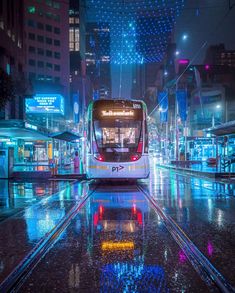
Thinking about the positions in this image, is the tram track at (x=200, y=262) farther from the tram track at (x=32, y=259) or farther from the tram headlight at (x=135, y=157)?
the tram headlight at (x=135, y=157)

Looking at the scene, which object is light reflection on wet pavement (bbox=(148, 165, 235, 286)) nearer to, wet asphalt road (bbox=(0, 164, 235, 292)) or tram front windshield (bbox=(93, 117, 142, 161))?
wet asphalt road (bbox=(0, 164, 235, 292))

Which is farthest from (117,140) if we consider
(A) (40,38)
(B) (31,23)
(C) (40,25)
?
(C) (40,25)

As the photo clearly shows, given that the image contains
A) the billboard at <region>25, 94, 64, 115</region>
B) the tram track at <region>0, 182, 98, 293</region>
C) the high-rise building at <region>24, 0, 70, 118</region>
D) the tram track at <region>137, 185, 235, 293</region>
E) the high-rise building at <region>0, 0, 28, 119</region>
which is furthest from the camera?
the high-rise building at <region>24, 0, 70, 118</region>

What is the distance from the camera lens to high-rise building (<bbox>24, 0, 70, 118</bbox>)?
311 ft

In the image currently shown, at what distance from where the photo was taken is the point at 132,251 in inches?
243

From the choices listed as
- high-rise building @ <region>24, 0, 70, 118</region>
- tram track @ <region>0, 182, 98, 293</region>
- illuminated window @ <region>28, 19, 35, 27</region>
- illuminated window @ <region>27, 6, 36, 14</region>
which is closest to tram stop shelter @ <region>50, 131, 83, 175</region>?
tram track @ <region>0, 182, 98, 293</region>

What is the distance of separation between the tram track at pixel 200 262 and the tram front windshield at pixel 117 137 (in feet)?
30.6

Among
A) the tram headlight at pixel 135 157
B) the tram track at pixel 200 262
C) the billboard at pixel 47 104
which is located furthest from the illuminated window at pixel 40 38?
the tram track at pixel 200 262

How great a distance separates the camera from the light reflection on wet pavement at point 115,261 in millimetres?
4547

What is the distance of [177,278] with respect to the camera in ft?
15.7

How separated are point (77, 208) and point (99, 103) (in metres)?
8.69

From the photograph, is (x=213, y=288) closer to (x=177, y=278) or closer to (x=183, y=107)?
(x=177, y=278)

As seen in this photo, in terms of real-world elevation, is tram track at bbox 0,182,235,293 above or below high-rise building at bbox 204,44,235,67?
below

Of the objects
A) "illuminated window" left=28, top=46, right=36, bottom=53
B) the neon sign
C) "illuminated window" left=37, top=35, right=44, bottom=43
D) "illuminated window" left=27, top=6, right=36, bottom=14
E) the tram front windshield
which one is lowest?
the tram front windshield
